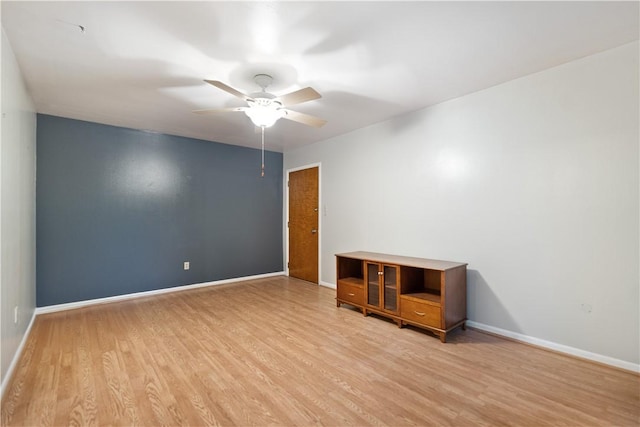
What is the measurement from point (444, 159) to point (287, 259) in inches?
135

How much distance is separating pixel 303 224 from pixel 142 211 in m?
2.48

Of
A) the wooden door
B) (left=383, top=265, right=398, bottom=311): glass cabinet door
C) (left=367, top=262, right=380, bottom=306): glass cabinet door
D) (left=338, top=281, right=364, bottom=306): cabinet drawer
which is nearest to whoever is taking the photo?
(left=383, top=265, right=398, bottom=311): glass cabinet door

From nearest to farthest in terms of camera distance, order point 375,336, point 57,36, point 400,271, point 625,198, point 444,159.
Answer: point 57,36 < point 625,198 < point 375,336 < point 400,271 < point 444,159

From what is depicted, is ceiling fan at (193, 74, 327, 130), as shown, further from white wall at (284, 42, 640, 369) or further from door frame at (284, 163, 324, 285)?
door frame at (284, 163, 324, 285)

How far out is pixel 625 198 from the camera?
222 cm

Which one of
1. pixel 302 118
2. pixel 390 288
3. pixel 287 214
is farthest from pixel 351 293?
pixel 287 214

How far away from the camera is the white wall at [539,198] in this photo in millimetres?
2252

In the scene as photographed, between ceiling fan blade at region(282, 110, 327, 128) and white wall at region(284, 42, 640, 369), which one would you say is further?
ceiling fan blade at region(282, 110, 327, 128)

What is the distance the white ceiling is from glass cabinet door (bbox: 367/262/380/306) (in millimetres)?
1858

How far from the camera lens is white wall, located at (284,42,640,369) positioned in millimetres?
2252

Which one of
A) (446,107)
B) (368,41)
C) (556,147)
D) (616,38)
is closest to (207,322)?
(368,41)

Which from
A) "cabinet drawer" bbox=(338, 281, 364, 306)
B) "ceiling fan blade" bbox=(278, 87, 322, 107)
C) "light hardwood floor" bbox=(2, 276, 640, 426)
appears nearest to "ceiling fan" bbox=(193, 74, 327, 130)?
"ceiling fan blade" bbox=(278, 87, 322, 107)

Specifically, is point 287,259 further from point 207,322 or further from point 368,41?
point 368,41

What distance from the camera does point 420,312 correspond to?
293 cm
